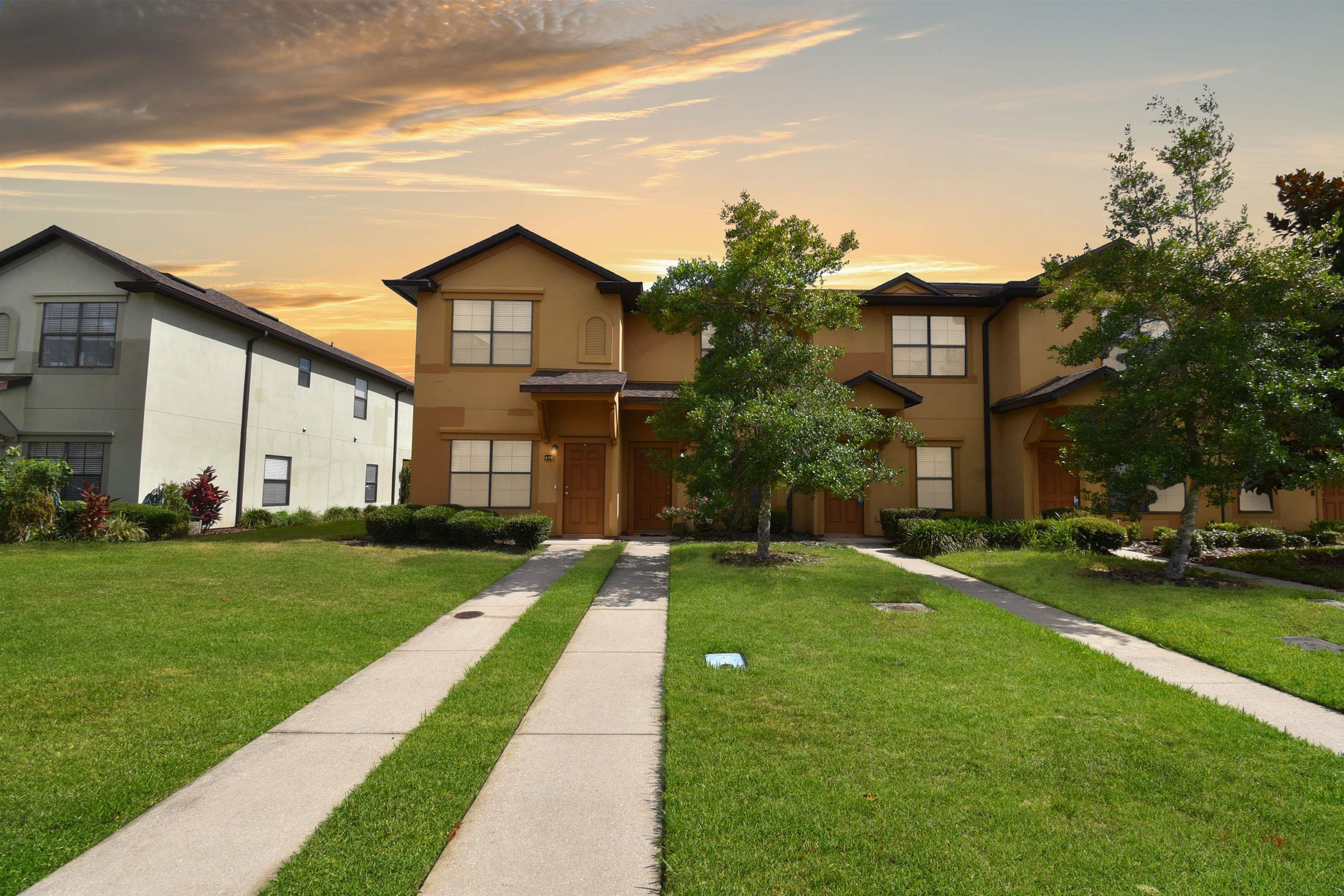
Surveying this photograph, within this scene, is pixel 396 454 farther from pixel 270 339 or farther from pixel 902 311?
pixel 902 311

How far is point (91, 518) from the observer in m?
15.1

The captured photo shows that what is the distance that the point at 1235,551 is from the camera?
16.2 meters

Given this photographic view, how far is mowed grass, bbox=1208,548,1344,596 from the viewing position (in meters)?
11.9

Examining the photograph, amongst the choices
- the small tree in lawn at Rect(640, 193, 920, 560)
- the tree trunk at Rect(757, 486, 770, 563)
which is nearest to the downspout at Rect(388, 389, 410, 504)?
the small tree in lawn at Rect(640, 193, 920, 560)

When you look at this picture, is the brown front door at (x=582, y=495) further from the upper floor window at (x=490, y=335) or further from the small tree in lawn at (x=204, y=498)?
the small tree in lawn at (x=204, y=498)

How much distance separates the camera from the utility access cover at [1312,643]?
23.9ft

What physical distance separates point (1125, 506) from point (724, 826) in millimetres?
11802

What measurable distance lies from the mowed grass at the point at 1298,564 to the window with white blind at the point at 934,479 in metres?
6.04

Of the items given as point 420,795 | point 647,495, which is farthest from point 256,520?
point 420,795

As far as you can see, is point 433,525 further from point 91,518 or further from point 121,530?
point 91,518

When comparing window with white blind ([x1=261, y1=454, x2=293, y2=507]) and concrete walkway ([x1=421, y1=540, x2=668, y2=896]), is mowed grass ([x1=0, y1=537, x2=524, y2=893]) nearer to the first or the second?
concrete walkway ([x1=421, y1=540, x2=668, y2=896])

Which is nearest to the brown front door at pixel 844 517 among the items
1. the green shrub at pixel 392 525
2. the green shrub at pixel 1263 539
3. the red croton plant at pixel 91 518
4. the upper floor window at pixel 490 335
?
the green shrub at pixel 1263 539

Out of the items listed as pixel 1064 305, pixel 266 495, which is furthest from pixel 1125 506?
pixel 266 495

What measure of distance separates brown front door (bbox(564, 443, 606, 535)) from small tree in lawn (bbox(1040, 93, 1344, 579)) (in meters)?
10.6
